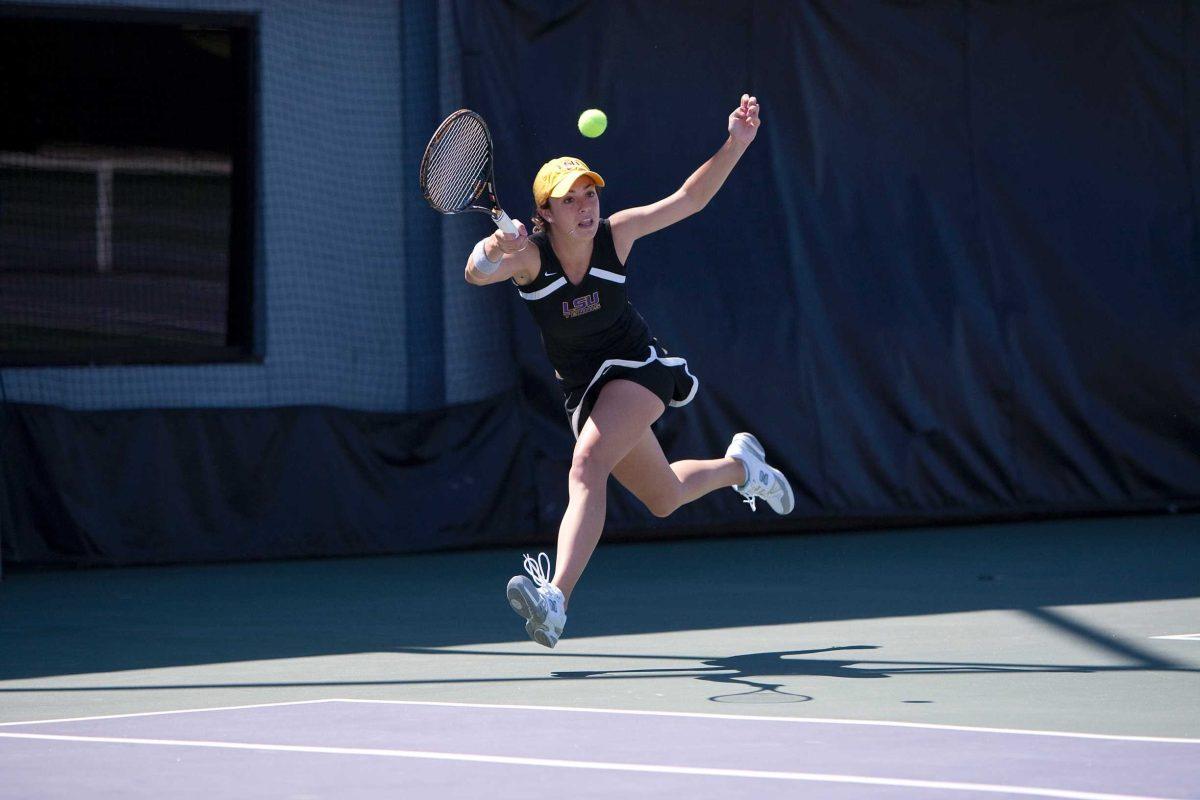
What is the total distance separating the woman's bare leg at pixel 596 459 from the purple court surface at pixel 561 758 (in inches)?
34.2

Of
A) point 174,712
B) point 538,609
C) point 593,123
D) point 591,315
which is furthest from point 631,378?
point 174,712

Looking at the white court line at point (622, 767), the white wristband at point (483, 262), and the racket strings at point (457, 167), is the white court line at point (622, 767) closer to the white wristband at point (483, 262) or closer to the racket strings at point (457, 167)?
the white wristband at point (483, 262)

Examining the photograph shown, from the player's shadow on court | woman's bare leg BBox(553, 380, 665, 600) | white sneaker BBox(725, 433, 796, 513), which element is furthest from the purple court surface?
white sneaker BBox(725, 433, 796, 513)

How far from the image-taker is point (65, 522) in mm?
9742

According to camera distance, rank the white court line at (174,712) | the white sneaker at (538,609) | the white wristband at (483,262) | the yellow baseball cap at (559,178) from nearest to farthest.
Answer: the white court line at (174,712), the white sneaker at (538,609), the white wristband at (483,262), the yellow baseball cap at (559,178)

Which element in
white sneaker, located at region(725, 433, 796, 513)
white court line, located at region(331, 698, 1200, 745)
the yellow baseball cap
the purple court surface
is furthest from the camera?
white sneaker, located at region(725, 433, 796, 513)

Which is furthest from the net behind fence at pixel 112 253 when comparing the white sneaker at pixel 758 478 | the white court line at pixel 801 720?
the white court line at pixel 801 720

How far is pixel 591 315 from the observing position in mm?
6238

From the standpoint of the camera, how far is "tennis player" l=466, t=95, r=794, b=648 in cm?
602

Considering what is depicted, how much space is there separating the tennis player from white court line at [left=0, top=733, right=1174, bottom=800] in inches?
58.4

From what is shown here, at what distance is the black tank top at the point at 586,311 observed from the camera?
244 inches

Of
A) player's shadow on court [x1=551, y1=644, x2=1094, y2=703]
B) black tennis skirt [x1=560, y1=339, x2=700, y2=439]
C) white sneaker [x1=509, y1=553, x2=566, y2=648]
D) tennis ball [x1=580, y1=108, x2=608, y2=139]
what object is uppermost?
tennis ball [x1=580, y1=108, x2=608, y2=139]

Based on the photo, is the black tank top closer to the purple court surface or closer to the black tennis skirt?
the black tennis skirt

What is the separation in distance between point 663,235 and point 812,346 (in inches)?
41.3
